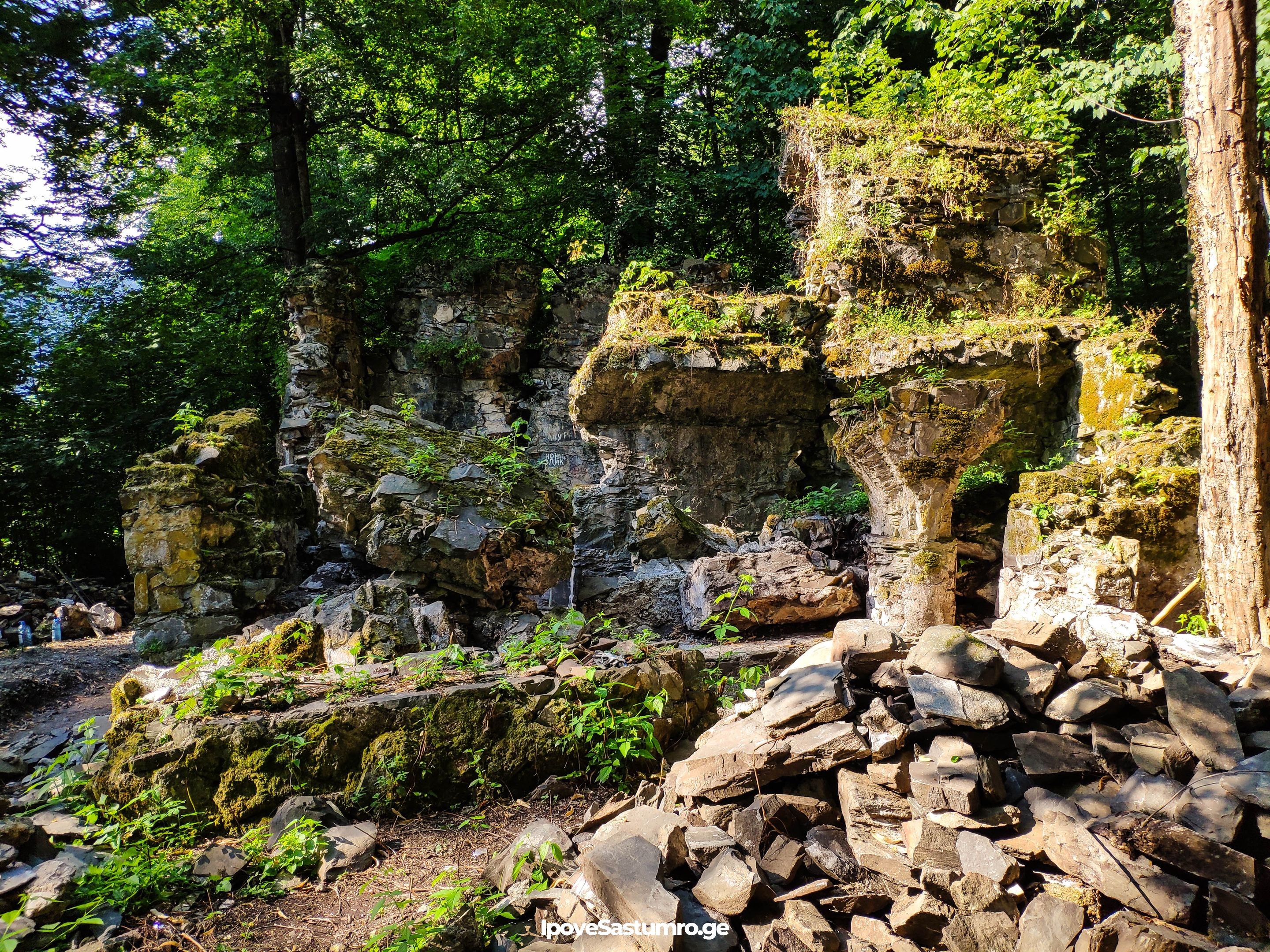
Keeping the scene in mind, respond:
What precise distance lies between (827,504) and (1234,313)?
6.12 m

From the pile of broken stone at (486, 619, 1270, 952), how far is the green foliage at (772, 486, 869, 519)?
21.1 ft

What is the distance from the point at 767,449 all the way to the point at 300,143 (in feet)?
37.1

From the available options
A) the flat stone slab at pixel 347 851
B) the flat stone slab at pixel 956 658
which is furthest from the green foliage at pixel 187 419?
the flat stone slab at pixel 956 658

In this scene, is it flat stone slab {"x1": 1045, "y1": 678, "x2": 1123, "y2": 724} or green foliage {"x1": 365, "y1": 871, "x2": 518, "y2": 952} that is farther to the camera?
flat stone slab {"x1": 1045, "y1": 678, "x2": 1123, "y2": 724}

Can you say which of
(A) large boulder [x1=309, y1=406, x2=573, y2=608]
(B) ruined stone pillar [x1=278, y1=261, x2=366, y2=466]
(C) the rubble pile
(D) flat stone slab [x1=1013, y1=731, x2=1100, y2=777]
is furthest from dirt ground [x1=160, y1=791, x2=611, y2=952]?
(B) ruined stone pillar [x1=278, y1=261, x2=366, y2=466]

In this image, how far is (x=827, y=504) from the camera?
995 centimetres

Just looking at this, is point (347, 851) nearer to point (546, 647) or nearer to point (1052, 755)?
point (546, 647)

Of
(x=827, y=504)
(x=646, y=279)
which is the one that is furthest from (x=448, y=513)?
(x=827, y=504)

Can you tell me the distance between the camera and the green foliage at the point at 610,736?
12.1 feet

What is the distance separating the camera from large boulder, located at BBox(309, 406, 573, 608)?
6004mm

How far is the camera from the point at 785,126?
37.1 feet

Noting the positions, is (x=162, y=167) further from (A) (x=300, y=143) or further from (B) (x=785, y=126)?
(B) (x=785, y=126)

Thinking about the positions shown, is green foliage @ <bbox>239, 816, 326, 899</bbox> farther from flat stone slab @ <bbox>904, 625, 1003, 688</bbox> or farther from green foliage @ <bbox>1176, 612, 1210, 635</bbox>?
green foliage @ <bbox>1176, 612, 1210, 635</bbox>

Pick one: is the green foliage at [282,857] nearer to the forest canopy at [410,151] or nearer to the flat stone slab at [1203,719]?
the flat stone slab at [1203,719]
